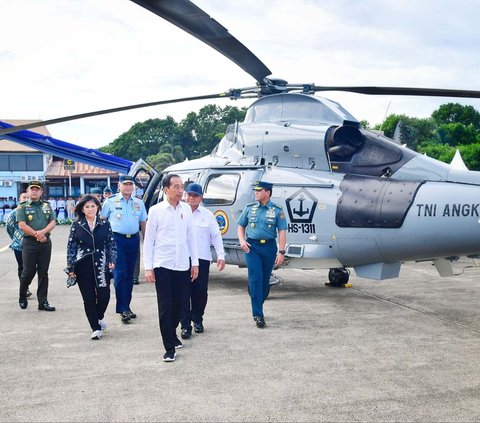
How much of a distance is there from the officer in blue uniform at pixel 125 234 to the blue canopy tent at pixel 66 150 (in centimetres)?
994

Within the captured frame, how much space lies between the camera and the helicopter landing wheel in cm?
896

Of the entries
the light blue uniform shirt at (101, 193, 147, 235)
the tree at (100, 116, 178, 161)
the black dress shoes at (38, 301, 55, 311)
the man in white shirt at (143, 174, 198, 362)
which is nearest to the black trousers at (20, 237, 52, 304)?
the black dress shoes at (38, 301, 55, 311)

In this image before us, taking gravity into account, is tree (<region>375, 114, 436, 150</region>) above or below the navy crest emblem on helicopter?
above

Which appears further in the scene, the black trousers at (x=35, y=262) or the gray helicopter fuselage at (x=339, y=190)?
the black trousers at (x=35, y=262)

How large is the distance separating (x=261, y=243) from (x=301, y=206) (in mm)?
1471

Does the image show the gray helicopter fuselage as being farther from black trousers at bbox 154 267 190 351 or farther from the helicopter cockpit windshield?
black trousers at bbox 154 267 190 351

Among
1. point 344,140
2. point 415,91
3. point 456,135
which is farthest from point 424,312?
point 456,135

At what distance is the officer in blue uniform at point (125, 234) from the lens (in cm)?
651

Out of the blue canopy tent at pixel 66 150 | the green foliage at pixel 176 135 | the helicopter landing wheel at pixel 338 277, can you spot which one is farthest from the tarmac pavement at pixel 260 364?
the green foliage at pixel 176 135

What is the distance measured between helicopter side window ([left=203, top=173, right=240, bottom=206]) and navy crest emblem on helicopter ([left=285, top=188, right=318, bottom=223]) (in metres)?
1.00

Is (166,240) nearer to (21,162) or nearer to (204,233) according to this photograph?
(204,233)

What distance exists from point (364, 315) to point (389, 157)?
209 cm

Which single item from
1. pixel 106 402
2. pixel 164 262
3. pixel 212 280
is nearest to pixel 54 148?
pixel 212 280

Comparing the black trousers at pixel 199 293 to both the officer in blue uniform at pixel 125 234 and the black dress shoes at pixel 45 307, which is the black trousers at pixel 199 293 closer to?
the officer in blue uniform at pixel 125 234
